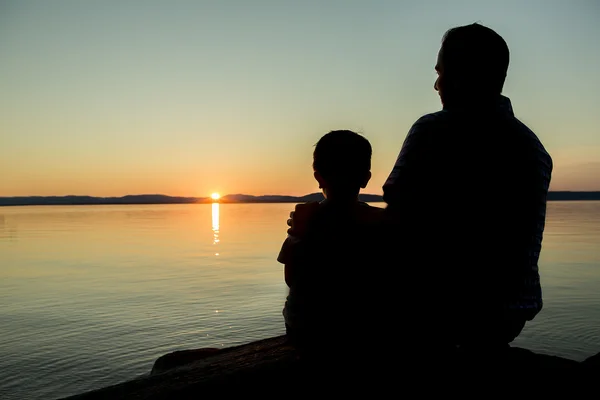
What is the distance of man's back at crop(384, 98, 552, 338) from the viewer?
283 centimetres

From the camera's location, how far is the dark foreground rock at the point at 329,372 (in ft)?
9.82

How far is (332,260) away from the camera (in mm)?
3180

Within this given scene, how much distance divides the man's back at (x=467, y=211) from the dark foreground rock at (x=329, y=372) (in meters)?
0.35

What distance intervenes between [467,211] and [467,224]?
0.07m

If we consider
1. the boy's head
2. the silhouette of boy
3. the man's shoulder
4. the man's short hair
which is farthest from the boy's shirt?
the man's short hair

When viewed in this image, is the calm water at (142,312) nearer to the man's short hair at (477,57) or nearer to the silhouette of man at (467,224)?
the silhouette of man at (467,224)

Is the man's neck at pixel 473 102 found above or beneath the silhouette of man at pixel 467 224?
above

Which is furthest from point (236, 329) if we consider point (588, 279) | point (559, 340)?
point (588, 279)

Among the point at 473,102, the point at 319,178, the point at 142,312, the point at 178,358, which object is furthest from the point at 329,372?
the point at 142,312

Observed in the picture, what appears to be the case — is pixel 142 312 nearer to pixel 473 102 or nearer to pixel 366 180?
pixel 366 180

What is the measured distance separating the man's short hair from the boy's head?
2.26ft

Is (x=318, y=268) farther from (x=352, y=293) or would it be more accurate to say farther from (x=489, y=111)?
(x=489, y=111)

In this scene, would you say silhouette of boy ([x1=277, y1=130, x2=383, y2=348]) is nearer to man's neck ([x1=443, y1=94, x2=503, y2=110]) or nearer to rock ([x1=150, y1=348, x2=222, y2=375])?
man's neck ([x1=443, y1=94, x2=503, y2=110])

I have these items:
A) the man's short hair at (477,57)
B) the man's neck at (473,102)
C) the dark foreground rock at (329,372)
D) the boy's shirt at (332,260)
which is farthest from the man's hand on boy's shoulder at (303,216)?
the man's short hair at (477,57)
